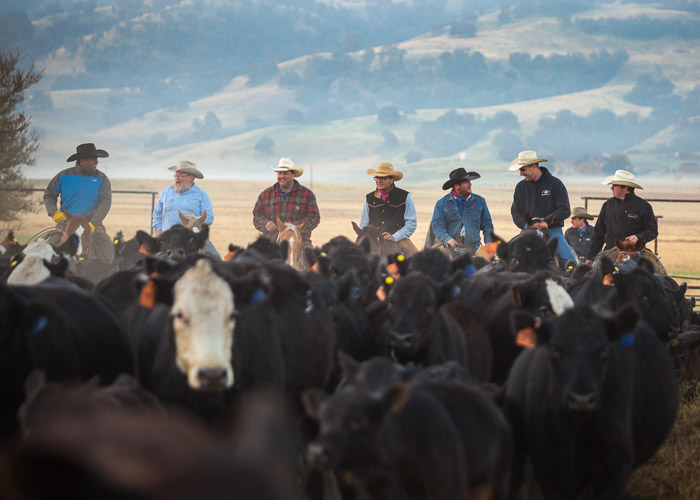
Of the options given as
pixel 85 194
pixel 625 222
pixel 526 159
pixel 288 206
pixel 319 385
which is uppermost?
pixel 526 159

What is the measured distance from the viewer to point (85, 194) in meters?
11.9

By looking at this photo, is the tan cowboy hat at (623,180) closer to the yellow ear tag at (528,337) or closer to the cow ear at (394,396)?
the yellow ear tag at (528,337)

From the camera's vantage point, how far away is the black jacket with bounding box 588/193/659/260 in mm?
10031

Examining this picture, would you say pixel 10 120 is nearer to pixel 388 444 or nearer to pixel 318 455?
pixel 388 444

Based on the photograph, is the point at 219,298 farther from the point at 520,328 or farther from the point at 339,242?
the point at 339,242

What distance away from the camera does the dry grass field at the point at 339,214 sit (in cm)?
4300

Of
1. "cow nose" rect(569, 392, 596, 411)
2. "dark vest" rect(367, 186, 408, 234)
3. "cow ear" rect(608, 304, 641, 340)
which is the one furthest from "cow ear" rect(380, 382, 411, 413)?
"dark vest" rect(367, 186, 408, 234)

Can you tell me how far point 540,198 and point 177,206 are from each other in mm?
4623

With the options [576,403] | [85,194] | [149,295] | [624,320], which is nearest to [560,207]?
[624,320]

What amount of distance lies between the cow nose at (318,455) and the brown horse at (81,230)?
8229 mm

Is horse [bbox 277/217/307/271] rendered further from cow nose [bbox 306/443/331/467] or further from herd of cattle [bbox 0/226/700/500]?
cow nose [bbox 306/443/331/467]

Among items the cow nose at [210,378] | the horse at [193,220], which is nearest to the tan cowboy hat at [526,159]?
the horse at [193,220]

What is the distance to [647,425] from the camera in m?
5.39

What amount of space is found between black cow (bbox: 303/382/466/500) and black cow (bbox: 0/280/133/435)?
1716 millimetres
